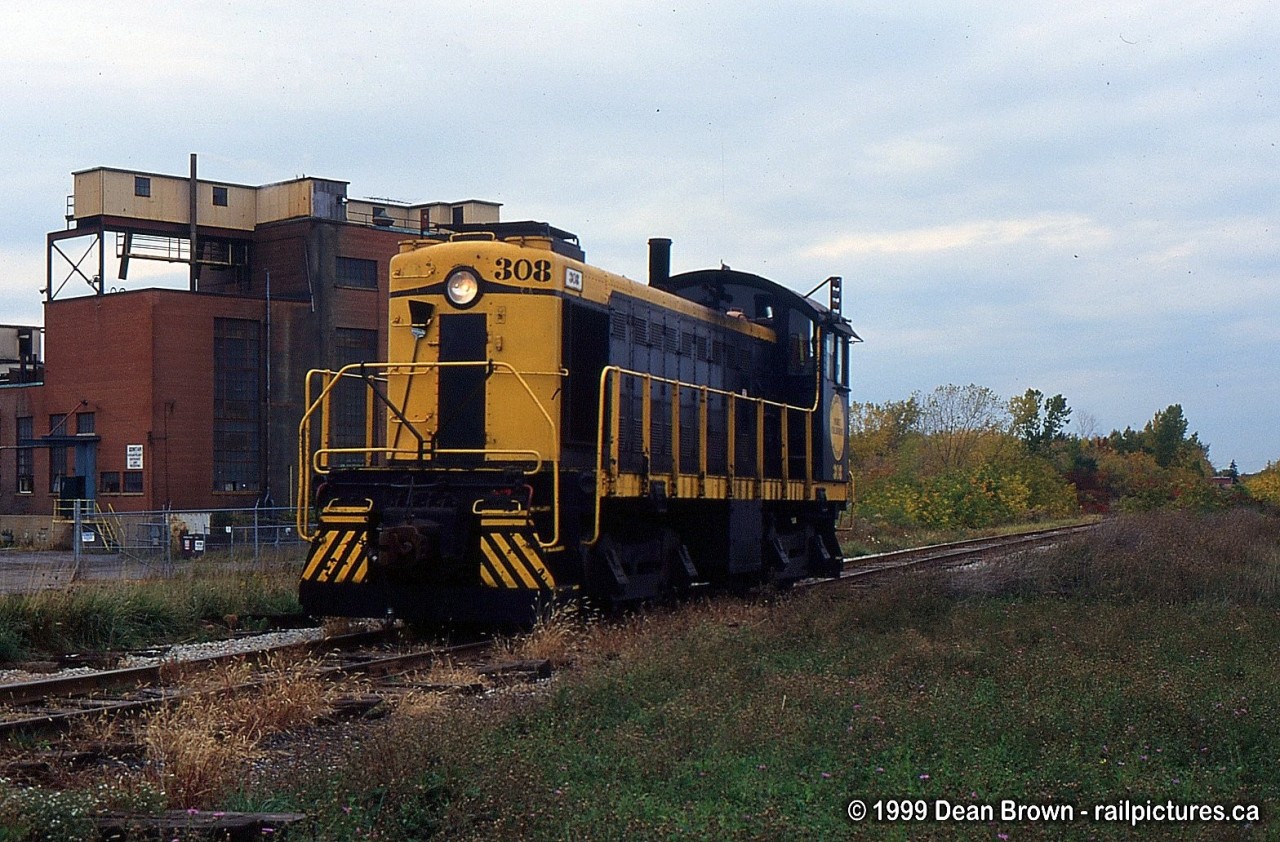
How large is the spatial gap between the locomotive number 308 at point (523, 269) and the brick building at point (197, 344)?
1058 inches

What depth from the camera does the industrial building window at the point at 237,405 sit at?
39.3m

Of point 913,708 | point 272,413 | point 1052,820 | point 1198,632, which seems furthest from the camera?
point 272,413

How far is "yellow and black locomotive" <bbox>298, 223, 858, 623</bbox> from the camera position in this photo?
10.8 metres

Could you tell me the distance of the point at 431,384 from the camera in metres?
12.0

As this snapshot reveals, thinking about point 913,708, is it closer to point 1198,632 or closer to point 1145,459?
point 1198,632

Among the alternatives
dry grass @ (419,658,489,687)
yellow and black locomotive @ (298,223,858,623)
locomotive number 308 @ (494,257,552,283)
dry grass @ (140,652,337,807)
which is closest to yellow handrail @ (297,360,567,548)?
yellow and black locomotive @ (298,223,858,623)

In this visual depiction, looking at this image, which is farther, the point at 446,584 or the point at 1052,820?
the point at 446,584

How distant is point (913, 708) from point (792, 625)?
3763mm

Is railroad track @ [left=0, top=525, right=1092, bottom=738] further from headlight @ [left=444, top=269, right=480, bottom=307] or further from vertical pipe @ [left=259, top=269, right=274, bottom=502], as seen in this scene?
vertical pipe @ [left=259, top=269, right=274, bottom=502]

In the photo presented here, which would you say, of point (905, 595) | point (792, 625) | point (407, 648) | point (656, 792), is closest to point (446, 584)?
point (407, 648)

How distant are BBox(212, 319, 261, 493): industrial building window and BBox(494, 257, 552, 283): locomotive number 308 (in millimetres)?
29670

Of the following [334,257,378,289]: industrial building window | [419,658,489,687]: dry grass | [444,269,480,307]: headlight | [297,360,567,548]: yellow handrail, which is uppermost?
[334,257,378,289]: industrial building window

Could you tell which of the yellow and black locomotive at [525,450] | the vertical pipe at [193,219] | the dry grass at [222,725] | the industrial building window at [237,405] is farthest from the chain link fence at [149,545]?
the vertical pipe at [193,219]

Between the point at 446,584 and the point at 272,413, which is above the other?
the point at 272,413
